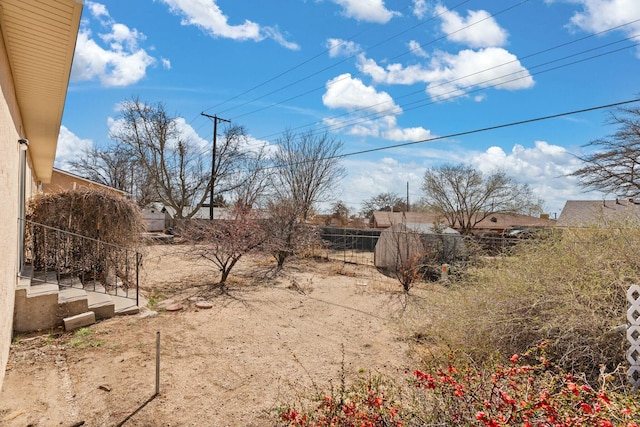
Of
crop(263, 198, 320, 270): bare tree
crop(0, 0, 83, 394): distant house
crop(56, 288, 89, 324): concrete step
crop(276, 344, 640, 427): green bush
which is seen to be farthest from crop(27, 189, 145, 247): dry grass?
crop(276, 344, 640, 427): green bush

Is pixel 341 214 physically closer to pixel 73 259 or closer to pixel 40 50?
pixel 73 259

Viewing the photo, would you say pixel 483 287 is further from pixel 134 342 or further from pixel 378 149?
pixel 378 149

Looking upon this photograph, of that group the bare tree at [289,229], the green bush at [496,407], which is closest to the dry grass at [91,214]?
the bare tree at [289,229]

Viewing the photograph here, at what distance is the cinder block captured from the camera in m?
5.19

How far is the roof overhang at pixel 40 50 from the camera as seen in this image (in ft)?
8.88

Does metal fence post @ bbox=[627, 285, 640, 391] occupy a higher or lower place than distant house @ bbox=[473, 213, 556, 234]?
lower

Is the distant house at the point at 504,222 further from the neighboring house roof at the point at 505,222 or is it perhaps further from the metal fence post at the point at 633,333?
the metal fence post at the point at 633,333

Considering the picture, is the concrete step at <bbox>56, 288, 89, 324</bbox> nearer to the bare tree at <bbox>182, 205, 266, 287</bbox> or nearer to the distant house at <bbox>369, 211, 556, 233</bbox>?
the bare tree at <bbox>182, 205, 266, 287</bbox>

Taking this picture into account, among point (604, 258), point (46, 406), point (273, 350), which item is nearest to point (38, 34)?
point (46, 406)

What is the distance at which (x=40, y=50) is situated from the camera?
11.0 ft

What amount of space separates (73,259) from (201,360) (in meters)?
4.70

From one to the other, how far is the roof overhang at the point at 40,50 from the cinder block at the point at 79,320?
316cm

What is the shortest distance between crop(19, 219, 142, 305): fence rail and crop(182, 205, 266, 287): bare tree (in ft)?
6.04

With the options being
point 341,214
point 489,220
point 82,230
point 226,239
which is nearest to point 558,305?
point 226,239
